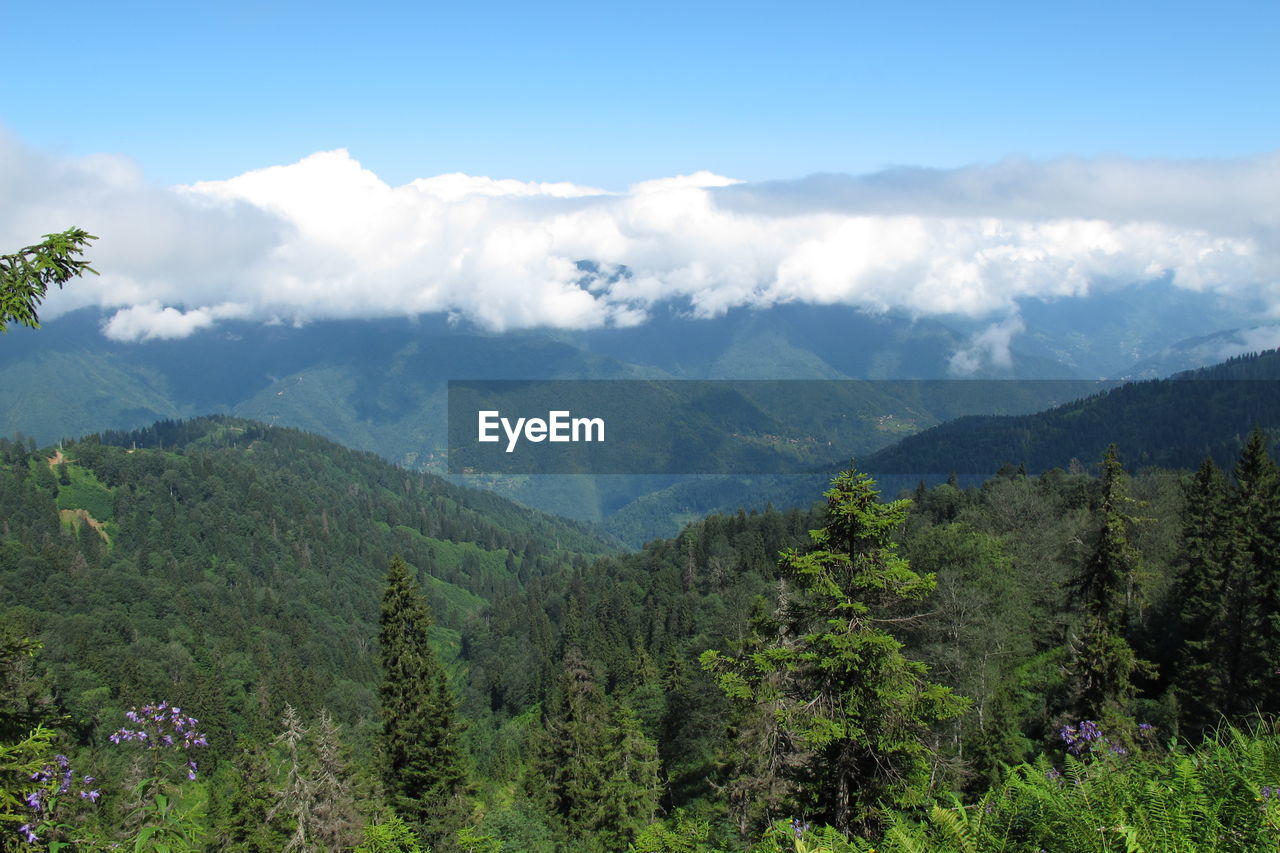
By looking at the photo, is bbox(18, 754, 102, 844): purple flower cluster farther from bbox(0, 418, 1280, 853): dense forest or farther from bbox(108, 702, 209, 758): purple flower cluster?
bbox(108, 702, 209, 758): purple flower cluster

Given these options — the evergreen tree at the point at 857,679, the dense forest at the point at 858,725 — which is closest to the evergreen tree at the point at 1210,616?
the dense forest at the point at 858,725

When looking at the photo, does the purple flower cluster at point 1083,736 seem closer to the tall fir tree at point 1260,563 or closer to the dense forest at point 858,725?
the dense forest at point 858,725

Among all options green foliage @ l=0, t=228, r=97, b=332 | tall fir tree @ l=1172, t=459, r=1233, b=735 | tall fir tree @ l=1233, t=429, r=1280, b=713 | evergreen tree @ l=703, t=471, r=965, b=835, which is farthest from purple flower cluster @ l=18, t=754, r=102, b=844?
tall fir tree @ l=1172, t=459, r=1233, b=735

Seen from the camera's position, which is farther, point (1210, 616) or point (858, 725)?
point (1210, 616)

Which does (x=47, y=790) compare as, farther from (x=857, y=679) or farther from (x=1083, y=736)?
(x=857, y=679)

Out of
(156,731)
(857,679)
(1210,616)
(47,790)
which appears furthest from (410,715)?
(1210,616)

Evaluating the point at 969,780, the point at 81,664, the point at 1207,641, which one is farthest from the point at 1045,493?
the point at 81,664
